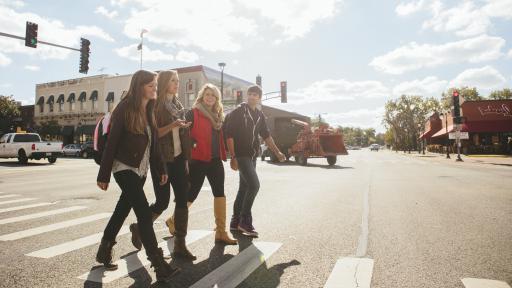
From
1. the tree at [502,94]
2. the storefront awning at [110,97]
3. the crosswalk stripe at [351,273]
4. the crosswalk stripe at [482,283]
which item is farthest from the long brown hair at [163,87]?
the tree at [502,94]

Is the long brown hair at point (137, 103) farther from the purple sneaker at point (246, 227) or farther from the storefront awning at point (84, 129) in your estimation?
the storefront awning at point (84, 129)

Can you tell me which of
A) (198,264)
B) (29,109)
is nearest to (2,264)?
(198,264)

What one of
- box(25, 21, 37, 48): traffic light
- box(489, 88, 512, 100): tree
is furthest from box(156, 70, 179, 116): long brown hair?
box(489, 88, 512, 100): tree

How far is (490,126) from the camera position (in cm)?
3816

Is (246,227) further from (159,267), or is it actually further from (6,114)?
(6,114)

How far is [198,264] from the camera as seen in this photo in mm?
3719

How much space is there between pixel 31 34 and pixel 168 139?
607 inches

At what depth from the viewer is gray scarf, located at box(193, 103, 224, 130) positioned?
445 cm

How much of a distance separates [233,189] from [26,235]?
585 cm

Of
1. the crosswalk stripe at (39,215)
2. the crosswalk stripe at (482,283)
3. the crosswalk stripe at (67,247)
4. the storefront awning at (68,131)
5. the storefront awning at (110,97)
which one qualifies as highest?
the storefront awning at (110,97)

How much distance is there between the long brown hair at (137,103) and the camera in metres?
3.31

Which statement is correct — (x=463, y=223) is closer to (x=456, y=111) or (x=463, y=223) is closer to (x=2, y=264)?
(x=2, y=264)

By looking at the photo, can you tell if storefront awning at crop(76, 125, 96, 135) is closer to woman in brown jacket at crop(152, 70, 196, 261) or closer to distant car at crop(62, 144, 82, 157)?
distant car at crop(62, 144, 82, 157)

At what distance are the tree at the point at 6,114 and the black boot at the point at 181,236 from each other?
50.7 meters
